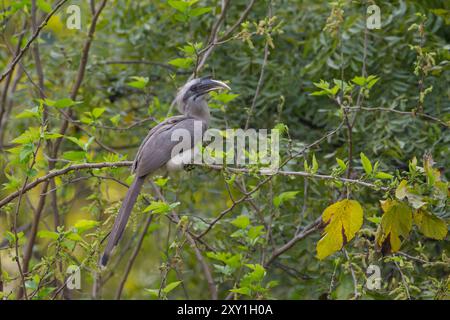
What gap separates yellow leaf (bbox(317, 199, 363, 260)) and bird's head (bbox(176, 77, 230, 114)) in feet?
5.58

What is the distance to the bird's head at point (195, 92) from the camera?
490cm

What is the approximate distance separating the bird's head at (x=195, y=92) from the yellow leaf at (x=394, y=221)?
188 centimetres

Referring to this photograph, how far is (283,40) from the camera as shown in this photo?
18.3 ft

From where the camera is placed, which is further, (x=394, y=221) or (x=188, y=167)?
(x=188, y=167)

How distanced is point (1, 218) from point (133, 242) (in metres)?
1.20

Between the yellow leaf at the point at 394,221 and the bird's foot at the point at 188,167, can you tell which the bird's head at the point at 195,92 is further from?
the yellow leaf at the point at 394,221

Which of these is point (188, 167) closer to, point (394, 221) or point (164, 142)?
point (164, 142)

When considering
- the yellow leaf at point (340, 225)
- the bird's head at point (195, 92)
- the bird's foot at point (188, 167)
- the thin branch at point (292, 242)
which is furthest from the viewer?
the bird's head at point (195, 92)

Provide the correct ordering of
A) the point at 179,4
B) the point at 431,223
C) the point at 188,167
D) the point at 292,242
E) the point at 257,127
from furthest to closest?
the point at 257,127 → the point at 188,167 → the point at 292,242 → the point at 179,4 → the point at 431,223

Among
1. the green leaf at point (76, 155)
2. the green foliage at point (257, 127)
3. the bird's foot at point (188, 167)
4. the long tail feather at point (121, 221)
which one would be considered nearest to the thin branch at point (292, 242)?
the green foliage at point (257, 127)

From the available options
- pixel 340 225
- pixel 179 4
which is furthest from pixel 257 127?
pixel 340 225

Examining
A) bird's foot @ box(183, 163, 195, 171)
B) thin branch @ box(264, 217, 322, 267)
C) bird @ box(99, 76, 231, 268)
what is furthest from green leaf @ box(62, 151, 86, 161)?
thin branch @ box(264, 217, 322, 267)

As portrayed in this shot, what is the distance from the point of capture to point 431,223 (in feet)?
10.4

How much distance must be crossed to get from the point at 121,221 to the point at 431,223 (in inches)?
61.4
